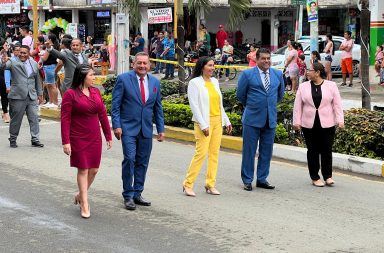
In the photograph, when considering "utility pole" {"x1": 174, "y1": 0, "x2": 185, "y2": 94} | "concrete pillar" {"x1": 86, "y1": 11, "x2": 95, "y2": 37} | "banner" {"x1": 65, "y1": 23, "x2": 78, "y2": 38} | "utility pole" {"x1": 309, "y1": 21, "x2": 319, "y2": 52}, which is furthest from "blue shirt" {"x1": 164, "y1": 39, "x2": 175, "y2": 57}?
"utility pole" {"x1": 174, "y1": 0, "x2": 185, "y2": 94}


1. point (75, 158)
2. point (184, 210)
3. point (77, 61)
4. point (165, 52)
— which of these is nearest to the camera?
point (75, 158)

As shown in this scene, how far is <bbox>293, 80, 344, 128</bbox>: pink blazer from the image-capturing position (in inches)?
392

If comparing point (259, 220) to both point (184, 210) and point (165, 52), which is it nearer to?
point (184, 210)

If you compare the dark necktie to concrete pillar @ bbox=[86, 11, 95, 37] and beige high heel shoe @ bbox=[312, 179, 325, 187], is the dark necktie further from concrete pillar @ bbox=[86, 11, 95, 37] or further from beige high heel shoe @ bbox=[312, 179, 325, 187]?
concrete pillar @ bbox=[86, 11, 95, 37]

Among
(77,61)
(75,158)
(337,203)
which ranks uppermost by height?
(77,61)

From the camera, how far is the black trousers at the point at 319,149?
10.0 m

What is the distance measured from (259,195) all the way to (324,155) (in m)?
1.15

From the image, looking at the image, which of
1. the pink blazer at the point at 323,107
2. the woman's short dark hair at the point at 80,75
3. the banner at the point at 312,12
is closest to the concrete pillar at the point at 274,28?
the banner at the point at 312,12

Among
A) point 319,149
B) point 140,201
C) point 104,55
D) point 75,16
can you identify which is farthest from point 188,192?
point 75,16

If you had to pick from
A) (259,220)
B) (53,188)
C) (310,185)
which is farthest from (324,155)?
(53,188)

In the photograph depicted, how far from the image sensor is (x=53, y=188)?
32.1 feet

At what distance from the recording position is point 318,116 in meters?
9.98

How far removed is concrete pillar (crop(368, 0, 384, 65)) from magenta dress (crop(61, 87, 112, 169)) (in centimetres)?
1811

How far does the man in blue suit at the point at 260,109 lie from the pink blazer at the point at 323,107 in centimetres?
37
